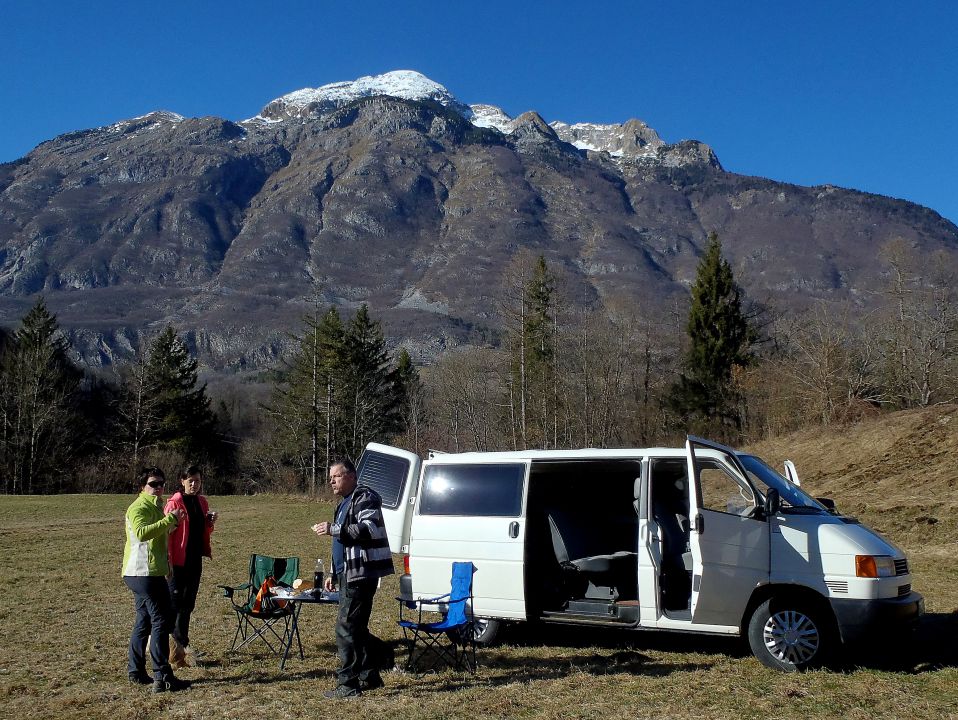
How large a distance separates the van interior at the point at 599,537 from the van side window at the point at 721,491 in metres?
0.30

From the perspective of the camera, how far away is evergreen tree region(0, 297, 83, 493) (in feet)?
161

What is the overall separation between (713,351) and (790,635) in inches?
1490

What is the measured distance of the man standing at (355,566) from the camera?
22.7 feet

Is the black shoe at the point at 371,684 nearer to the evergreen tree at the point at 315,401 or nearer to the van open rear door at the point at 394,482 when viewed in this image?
the van open rear door at the point at 394,482

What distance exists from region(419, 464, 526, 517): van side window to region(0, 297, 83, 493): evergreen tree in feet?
152

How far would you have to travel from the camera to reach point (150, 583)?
A: 727 cm

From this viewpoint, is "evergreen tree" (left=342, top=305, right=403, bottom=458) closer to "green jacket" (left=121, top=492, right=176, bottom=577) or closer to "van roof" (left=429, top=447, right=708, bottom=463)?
"van roof" (left=429, top=447, right=708, bottom=463)

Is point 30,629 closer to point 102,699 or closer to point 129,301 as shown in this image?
point 102,699

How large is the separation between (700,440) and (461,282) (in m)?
188

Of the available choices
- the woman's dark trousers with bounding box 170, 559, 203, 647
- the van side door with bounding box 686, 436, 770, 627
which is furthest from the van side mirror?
the woman's dark trousers with bounding box 170, 559, 203, 647

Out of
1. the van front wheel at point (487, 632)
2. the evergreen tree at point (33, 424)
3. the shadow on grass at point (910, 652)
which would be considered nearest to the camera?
the shadow on grass at point (910, 652)

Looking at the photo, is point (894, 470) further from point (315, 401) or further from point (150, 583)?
point (315, 401)

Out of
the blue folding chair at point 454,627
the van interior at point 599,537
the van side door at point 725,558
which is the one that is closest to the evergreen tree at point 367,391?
the van interior at point 599,537

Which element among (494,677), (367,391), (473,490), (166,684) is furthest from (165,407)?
(494,677)
